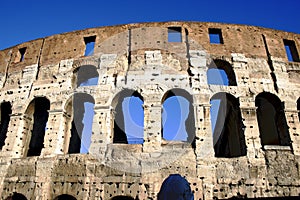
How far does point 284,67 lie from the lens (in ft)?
35.4

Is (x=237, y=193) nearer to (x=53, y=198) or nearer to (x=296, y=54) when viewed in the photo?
(x=53, y=198)

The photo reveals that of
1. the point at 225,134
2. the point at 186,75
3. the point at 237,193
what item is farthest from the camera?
the point at 225,134

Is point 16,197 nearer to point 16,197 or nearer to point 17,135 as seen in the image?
point 16,197

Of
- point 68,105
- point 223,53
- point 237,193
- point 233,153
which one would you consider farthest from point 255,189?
point 68,105

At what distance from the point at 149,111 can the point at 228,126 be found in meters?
6.51

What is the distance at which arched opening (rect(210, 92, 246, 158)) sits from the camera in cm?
1017

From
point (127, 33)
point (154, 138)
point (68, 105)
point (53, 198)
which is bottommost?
point (53, 198)

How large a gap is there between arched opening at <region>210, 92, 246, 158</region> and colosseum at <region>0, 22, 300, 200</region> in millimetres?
92

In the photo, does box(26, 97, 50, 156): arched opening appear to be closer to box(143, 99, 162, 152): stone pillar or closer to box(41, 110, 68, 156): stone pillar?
box(41, 110, 68, 156): stone pillar

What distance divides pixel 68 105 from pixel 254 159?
7.36 meters

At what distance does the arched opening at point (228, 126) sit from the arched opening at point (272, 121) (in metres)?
1.17

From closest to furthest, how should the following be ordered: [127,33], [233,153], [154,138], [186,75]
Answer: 1. [154,138]
2. [186,75]
3. [127,33]
4. [233,153]

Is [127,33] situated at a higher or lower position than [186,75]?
higher

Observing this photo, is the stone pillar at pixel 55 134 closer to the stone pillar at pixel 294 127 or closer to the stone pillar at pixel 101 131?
the stone pillar at pixel 101 131
